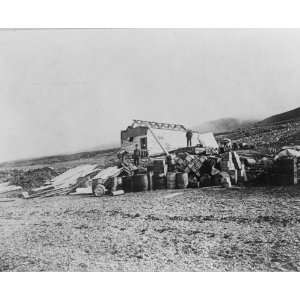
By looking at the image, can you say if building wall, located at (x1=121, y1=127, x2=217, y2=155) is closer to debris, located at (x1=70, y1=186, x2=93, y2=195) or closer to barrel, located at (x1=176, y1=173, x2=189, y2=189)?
barrel, located at (x1=176, y1=173, x2=189, y2=189)

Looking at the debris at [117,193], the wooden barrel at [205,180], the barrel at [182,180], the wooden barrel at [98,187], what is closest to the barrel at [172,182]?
the barrel at [182,180]

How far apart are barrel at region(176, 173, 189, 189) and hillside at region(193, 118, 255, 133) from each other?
2.29ft

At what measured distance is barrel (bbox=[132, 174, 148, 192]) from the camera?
200 inches

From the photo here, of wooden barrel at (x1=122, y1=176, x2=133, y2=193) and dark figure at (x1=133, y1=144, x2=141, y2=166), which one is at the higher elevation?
dark figure at (x1=133, y1=144, x2=141, y2=166)

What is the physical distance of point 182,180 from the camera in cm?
498

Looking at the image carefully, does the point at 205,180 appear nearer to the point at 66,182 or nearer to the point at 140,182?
the point at 140,182

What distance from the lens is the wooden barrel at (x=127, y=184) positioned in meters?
5.11

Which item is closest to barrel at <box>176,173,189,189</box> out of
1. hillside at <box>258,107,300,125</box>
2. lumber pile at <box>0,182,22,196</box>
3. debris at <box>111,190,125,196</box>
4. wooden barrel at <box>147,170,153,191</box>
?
wooden barrel at <box>147,170,153,191</box>

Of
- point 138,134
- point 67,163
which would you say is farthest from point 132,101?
point 67,163

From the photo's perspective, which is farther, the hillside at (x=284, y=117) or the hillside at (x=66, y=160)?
the hillside at (x=66, y=160)

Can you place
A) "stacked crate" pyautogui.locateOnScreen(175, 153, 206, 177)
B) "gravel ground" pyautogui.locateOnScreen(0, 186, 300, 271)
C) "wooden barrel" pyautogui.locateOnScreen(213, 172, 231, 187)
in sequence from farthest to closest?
1. "stacked crate" pyautogui.locateOnScreen(175, 153, 206, 177)
2. "wooden barrel" pyautogui.locateOnScreen(213, 172, 231, 187)
3. "gravel ground" pyautogui.locateOnScreen(0, 186, 300, 271)

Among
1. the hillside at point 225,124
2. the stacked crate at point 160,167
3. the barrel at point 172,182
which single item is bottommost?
the barrel at point 172,182

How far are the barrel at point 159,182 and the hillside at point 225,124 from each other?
0.90m

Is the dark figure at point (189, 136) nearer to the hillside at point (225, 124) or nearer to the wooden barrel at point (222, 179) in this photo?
the hillside at point (225, 124)
